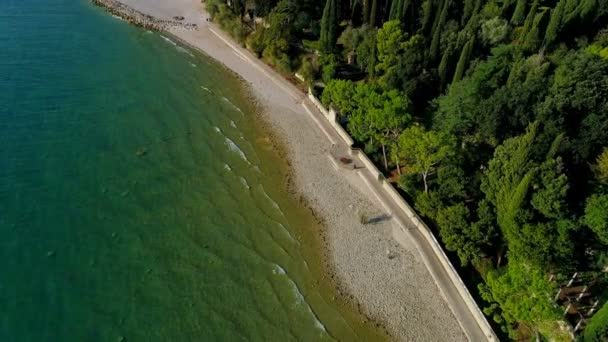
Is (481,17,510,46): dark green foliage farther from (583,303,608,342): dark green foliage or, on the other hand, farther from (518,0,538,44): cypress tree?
(583,303,608,342): dark green foliage

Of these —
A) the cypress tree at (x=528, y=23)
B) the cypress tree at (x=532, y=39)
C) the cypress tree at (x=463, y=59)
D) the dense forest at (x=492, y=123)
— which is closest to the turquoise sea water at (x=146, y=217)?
the dense forest at (x=492, y=123)

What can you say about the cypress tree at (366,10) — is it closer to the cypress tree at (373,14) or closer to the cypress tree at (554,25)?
the cypress tree at (373,14)

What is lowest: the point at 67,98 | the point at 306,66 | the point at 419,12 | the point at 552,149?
the point at 67,98

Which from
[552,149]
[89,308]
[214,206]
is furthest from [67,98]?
[552,149]

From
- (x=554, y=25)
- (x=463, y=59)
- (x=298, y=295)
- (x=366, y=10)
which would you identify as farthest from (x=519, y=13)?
(x=298, y=295)

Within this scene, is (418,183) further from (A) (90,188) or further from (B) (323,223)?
(A) (90,188)

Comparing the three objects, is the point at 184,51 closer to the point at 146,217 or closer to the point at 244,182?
the point at 244,182

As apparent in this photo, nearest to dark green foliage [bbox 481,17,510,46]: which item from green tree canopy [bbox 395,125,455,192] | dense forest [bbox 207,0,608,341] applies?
dense forest [bbox 207,0,608,341]
